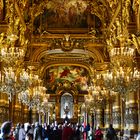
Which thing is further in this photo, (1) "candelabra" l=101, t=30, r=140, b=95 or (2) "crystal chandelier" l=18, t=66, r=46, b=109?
(2) "crystal chandelier" l=18, t=66, r=46, b=109

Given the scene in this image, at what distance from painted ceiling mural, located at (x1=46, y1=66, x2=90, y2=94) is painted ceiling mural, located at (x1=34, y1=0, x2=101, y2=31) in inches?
540

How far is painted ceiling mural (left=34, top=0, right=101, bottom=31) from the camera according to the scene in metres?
23.8

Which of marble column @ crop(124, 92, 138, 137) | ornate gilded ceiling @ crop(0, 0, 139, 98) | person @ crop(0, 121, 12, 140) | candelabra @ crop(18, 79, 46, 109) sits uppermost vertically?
ornate gilded ceiling @ crop(0, 0, 139, 98)

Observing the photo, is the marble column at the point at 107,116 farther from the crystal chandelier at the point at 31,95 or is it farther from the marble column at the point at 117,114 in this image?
the crystal chandelier at the point at 31,95

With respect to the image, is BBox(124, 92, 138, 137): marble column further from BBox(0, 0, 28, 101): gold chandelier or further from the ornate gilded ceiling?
BBox(0, 0, 28, 101): gold chandelier

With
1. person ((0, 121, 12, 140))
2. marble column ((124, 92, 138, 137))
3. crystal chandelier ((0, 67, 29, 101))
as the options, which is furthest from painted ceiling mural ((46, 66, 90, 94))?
person ((0, 121, 12, 140))

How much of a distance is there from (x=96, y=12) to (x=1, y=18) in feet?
18.7

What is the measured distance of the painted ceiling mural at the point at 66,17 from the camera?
78.2 ft

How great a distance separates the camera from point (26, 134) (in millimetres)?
15336

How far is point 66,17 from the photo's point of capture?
24.1 meters

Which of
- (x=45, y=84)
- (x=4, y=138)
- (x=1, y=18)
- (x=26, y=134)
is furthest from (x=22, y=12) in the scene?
(x=45, y=84)

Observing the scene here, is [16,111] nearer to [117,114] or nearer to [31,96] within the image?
[31,96]

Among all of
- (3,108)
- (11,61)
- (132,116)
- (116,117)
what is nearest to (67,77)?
(116,117)

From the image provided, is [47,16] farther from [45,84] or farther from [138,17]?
[45,84]
